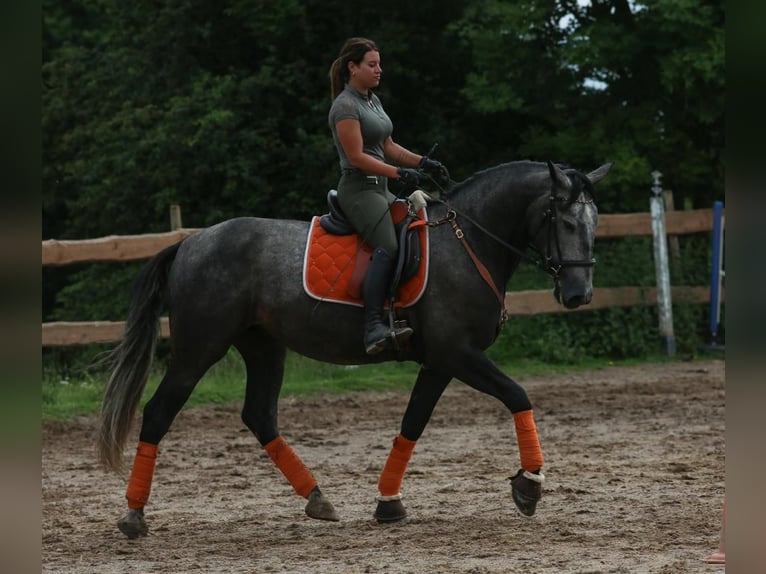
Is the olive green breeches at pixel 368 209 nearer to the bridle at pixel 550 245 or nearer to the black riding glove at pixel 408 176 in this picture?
the black riding glove at pixel 408 176

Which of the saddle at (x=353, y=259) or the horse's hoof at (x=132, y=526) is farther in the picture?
the saddle at (x=353, y=259)

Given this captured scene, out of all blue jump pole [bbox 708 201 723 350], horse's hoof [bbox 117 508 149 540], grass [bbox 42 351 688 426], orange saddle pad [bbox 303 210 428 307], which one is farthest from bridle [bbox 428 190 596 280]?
blue jump pole [bbox 708 201 723 350]

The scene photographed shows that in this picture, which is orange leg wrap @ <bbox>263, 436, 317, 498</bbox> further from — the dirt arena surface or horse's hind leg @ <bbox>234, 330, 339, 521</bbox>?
the dirt arena surface

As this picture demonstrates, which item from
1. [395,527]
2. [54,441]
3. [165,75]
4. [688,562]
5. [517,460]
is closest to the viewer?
[688,562]

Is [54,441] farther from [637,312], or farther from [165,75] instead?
[165,75]

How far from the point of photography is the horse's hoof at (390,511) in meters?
5.93

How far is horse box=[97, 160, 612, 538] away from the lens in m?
5.82

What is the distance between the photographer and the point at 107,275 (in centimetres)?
1869

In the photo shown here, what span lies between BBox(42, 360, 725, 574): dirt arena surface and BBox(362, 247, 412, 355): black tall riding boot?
964mm

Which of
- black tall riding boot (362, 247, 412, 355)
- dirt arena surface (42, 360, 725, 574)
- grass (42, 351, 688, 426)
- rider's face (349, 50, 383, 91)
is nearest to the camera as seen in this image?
dirt arena surface (42, 360, 725, 574)

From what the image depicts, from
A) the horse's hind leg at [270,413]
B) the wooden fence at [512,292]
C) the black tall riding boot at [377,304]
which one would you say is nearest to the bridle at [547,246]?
the black tall riding boot at [377,304]

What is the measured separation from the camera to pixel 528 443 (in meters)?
5.61
